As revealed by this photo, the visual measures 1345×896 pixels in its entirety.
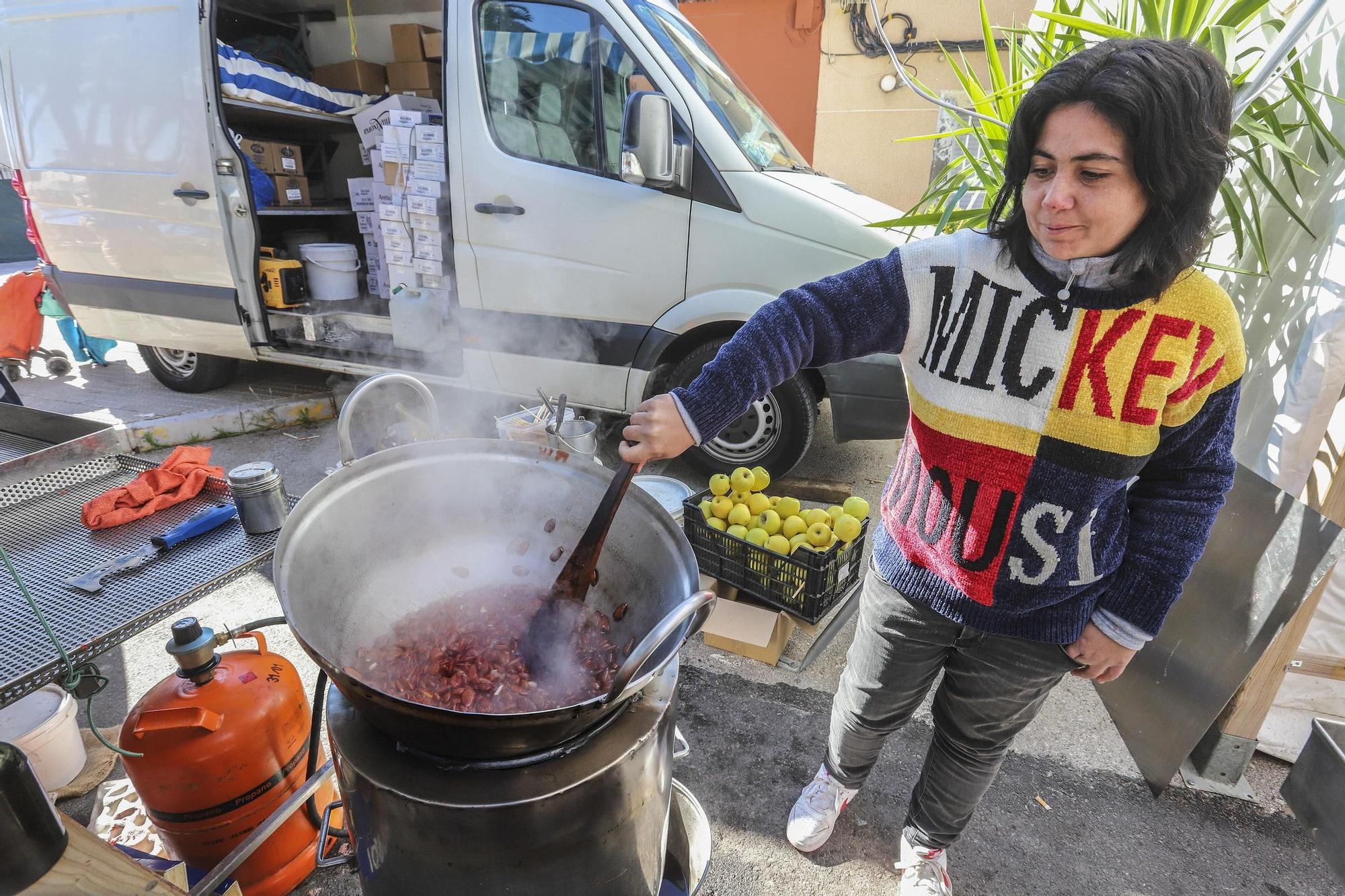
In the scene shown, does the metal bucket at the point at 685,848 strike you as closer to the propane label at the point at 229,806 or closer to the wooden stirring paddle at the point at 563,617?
the wooden stirring paddle at the point at 563,617

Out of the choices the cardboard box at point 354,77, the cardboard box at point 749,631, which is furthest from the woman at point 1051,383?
the cardboard box at point 354,77

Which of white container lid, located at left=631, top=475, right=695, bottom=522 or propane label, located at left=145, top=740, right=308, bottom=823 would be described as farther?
white container lid, located at left=631, top=475, right=695, bottom=522

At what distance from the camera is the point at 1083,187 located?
115 centimetres

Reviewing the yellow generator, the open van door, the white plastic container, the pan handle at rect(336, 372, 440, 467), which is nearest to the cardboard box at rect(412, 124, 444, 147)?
the white plastic container

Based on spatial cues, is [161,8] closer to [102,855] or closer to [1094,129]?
[102,855]

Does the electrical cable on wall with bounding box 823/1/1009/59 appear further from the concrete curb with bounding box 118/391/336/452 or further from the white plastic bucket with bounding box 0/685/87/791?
the white plastic bucket with bounding box 0/685/87/791

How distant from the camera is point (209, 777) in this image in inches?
65.0

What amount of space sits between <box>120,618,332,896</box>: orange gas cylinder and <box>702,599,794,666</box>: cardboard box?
164 centimetres

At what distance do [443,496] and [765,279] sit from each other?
2302 mm

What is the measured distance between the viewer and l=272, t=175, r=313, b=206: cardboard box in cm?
536

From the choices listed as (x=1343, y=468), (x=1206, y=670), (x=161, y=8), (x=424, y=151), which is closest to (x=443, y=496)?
(x=1206, y=670)

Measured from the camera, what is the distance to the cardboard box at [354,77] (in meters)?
5.59

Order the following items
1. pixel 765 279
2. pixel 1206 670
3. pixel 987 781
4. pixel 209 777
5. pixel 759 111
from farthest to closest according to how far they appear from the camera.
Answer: pixel 759 111 < pixel 765 279 < pixel 1206 670 < pixel 987 781 < pixel 209 777

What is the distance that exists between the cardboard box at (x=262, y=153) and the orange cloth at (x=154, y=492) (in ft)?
12.6
